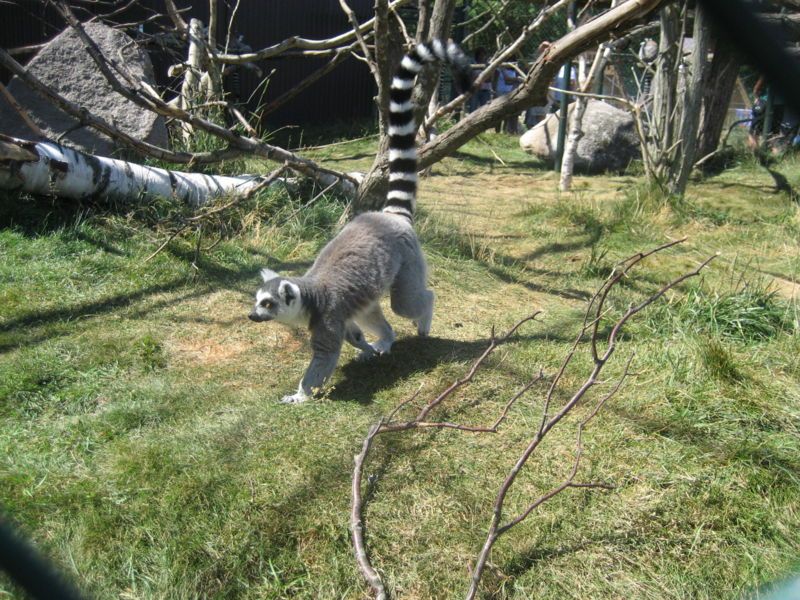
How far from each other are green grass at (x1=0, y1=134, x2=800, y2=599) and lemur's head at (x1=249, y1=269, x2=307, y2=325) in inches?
16.8

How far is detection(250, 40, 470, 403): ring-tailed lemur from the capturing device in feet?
13.7

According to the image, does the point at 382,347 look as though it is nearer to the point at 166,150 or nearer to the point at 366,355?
the point at 366,355

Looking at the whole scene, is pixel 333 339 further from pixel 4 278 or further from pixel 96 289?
pixel 4 278

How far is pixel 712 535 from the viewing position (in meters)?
3.00

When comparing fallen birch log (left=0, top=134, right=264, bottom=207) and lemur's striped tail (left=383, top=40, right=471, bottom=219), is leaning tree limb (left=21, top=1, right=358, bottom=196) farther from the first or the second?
lemur's striped tail (left=383, top=40, right=471, bottom=219)

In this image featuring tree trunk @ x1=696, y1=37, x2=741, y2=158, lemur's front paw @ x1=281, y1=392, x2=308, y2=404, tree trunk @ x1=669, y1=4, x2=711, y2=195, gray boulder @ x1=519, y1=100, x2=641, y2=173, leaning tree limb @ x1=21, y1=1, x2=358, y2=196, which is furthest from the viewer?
gray boulder @ x1=519, y1=100, x2=641, y2=173

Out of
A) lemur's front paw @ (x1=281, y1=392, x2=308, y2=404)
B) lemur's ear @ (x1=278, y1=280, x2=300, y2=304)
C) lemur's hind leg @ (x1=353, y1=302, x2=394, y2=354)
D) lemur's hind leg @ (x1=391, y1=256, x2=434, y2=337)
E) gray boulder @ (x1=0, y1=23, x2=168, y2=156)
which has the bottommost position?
lemur's front paw @ (x1=281, y1=392, x2=308, y2=404)

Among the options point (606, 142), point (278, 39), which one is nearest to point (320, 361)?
point (606, 142)

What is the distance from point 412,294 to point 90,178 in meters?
3.26

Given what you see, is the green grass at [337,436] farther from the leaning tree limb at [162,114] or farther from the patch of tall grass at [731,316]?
the leaning tree limb at [162,114]

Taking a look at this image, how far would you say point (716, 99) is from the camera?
11.3 m

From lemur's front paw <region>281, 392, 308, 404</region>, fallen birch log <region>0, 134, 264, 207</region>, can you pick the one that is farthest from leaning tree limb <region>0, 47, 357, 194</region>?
lemur's front paw <region>281, 392, 308, 404</region>

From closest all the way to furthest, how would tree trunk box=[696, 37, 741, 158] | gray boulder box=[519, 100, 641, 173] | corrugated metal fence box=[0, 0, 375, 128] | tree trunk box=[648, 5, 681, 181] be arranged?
tree trunk box=[648, 5, 681, 181] < corrugated metal fence box=[0, 0, 375, 128] < tree trunk box=[696, 37, 741, 158] < gray boulder box=[519, 100, 641, 173]

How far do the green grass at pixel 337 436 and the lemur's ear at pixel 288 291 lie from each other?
56 centimetres
